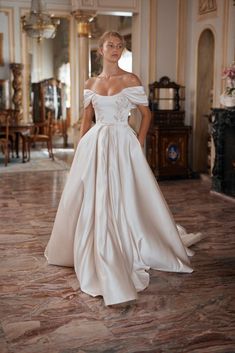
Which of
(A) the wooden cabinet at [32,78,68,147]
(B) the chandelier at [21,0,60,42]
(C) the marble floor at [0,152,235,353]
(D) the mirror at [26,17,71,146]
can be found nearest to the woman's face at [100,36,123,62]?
(C) the marble floor at [0,152,235,353]

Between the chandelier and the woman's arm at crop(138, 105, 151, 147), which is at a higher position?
the chandelier

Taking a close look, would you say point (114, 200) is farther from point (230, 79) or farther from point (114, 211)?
point (230, 79)

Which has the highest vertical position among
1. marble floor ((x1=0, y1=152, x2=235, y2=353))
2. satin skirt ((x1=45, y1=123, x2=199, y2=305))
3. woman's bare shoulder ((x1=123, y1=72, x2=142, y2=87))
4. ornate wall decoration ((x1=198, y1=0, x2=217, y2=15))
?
ornate wall decoration ((x1=198, y1=0, x2=217, y2=15))

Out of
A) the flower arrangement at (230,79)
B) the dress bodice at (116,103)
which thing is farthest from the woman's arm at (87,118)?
the flower arrangement at (230,79)

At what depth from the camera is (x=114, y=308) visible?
314 cm

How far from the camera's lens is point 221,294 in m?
3.36

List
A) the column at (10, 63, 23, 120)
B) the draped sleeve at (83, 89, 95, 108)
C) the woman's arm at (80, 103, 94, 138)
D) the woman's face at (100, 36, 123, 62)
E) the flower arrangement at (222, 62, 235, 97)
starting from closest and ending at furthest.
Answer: the woman's face at (100, 36, 123, 62) < the draped sleeve at (83, 89, 95, 108) < the woman's arm at (80, 103, 94, 138) < the flower arrangement at (222, 62, 235, 97) < the column at (10, 63, 23, 120)

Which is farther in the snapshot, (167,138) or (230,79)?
(167,138)

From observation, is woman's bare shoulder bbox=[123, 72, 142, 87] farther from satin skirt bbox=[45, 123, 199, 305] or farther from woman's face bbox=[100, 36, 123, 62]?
satin skirt bbox=[45, 123, 199, 305]

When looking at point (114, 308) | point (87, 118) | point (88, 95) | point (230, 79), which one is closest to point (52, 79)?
point (230, 79)

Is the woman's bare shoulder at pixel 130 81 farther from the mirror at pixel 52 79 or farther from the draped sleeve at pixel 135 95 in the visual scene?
the mirror at pixel 52 79

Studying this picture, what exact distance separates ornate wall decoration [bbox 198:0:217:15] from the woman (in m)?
4.20

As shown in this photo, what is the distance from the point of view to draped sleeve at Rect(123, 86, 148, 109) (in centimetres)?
359

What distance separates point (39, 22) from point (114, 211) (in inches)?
257
